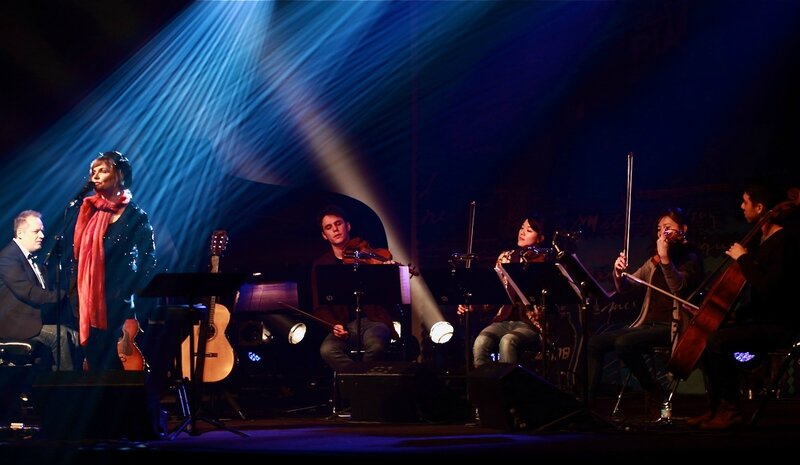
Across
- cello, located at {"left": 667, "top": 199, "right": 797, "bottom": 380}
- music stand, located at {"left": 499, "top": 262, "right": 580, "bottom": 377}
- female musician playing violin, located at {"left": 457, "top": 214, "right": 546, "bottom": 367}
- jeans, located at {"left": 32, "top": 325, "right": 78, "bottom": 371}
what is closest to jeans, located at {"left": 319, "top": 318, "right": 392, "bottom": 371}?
female musician playing violin, located at {"left": 457, "top": 214, "right": 546, "bottom": 367}

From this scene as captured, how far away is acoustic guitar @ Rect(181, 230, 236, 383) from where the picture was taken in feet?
25.1

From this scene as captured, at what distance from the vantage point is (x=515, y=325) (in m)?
7.74

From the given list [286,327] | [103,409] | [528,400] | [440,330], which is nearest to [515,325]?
[440,330]

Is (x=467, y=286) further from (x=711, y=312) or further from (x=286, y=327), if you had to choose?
(x=286, y=327)

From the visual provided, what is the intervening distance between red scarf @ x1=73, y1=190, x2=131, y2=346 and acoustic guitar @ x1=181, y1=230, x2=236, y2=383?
1333mm

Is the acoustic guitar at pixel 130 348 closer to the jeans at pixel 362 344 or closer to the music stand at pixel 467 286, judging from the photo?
the jeans at pixel 362 344

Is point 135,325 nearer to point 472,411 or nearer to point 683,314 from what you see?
point 472,411

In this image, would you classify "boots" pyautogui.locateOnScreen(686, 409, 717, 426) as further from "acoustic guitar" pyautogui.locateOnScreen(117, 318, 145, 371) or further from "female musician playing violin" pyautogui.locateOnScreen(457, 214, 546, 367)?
"acoustic guitar" pyautogui.locateOnScreen(117, 318, 145, 371)

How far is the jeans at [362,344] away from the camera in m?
7.84

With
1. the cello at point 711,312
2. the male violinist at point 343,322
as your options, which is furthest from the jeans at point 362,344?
the cello at point 711,312

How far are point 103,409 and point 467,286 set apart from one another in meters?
2.72

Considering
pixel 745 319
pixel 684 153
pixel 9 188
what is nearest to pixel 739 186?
pixel 684 153

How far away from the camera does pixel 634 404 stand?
826 centimetres

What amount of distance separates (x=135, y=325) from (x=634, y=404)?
4.26 m
